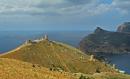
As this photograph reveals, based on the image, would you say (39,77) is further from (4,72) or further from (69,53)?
(69,53)

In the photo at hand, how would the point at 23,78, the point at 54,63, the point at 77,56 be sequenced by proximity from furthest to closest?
1. the point at 77,56
2. the point at 54,63
3. the point at 23,78

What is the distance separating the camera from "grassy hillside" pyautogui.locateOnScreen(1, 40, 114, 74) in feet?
505

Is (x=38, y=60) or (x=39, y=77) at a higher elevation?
(x=39, y=77)

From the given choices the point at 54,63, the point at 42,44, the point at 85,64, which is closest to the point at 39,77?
the point at 54,63

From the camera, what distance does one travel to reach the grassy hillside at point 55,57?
6063 inches

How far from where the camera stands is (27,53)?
159000 mm

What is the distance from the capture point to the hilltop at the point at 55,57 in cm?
15400

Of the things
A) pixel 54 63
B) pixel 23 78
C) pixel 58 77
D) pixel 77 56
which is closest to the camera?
pixel 23 78

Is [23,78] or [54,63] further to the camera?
[54,63]

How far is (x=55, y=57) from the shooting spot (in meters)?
163

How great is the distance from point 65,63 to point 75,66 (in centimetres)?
462

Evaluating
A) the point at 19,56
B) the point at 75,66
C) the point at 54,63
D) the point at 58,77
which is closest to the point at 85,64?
the point at 75,66

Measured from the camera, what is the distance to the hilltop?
505 ft

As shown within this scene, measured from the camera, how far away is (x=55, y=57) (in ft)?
536
